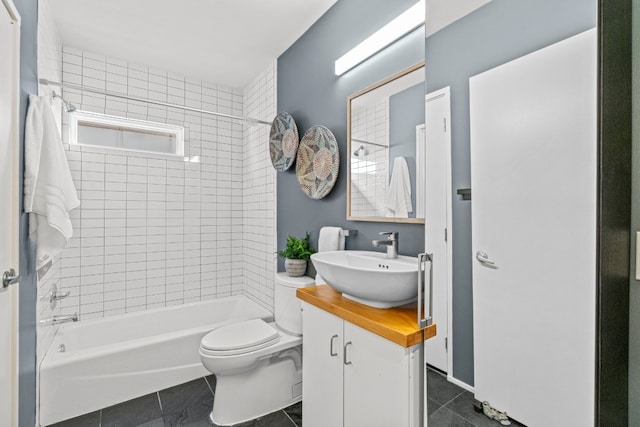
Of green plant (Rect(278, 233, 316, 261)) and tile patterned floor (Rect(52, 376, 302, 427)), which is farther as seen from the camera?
green plant (Rect(278, 233, 316, 261))

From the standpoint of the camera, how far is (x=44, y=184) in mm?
1427

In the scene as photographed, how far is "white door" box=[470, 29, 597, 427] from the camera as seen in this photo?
27.4 inches

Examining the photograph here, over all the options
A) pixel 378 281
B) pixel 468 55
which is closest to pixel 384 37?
pixel 468 55

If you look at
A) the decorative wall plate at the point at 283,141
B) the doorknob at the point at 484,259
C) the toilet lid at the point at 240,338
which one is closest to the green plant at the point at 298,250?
the toilet lid at the point at 240,338

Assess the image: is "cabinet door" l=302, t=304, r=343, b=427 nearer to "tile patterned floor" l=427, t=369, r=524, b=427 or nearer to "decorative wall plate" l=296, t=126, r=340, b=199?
"tile patterned floor" l=427, t=369, r=524, b=427

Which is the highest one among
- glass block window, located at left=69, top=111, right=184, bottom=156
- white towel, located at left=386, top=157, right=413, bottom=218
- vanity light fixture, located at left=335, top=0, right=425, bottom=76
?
vanity light fixture, located at left=335, top=0, right=425, bottom=76

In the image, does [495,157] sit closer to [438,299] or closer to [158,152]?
[438,299]

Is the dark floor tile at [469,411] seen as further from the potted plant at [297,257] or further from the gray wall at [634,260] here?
the potted plant at [297,257]

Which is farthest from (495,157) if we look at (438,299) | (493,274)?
(438,299)

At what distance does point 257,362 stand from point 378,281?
1173 mm

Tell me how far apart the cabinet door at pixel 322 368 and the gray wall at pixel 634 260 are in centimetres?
Answer: 87

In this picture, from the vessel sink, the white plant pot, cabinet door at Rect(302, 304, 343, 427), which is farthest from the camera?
the white plant pot

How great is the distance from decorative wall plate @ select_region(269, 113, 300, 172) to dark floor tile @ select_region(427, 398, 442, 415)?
183cm

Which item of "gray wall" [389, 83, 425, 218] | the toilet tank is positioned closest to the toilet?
the toilet tank
